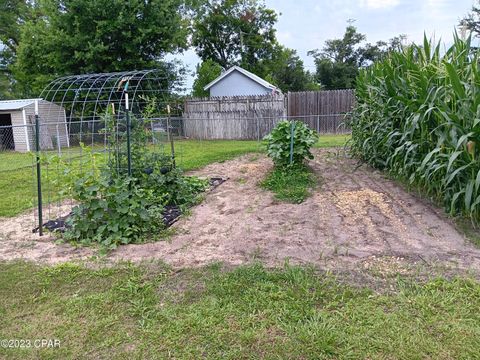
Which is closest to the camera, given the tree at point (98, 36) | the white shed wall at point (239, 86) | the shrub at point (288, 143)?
the shrub at point (288, 143)

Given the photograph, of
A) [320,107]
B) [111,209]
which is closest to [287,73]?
[320,107]

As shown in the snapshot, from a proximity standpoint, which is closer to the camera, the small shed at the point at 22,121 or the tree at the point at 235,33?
the small shed at the point at 22,121

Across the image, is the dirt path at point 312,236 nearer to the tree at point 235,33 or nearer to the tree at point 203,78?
the tree at point 203,78

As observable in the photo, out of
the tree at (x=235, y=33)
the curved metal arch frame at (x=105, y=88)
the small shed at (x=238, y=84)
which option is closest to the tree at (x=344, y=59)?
the tree at (x=235, y=33)

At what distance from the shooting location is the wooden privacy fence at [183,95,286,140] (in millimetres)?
13016

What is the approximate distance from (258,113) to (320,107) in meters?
2.67

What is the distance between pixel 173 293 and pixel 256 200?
2389mm

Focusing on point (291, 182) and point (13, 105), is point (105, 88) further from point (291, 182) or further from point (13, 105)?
point (13, 105)

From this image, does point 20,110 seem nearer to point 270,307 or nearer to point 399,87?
point 399,87

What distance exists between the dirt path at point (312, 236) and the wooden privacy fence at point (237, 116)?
8.37 meters

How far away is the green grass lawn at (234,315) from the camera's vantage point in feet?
6.08

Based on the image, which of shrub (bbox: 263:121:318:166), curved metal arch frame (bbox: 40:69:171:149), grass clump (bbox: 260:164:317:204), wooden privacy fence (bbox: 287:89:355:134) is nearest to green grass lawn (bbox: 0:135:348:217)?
curved metal arch frame (bbox: 40:69:171:149)

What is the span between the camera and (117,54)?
14891 millimetres

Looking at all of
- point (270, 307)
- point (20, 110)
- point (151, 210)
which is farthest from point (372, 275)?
point (20, 110)
